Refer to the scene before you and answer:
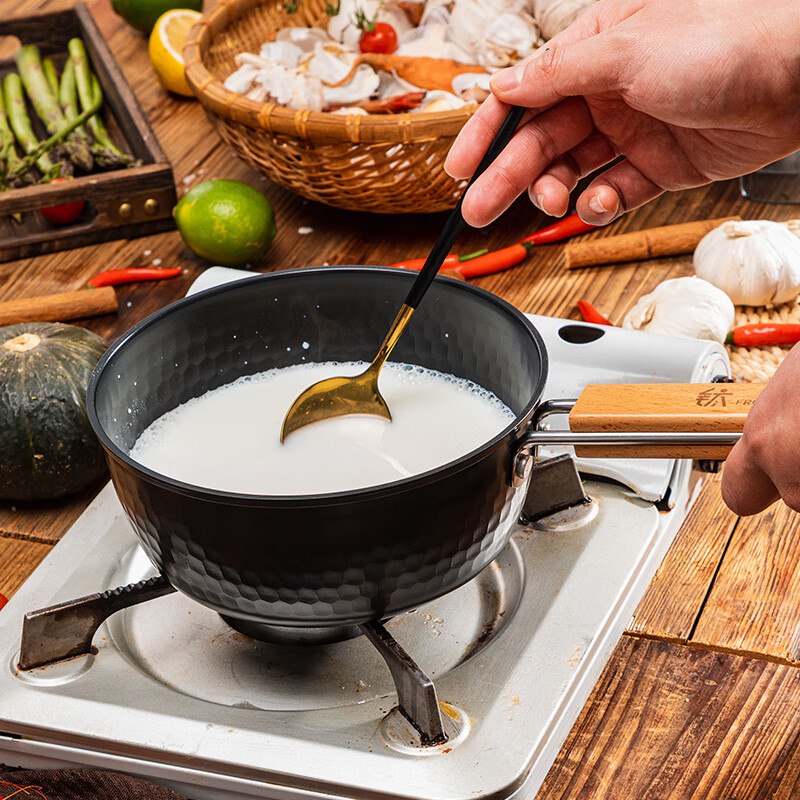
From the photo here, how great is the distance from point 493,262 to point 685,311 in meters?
0.35

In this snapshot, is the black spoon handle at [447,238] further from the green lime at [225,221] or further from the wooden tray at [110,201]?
the wooden tray at [110,201]

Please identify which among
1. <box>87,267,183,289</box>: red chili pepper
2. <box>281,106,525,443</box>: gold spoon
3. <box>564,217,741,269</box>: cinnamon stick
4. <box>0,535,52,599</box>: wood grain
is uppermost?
<box>281,106,525,443</box>: gold spoon


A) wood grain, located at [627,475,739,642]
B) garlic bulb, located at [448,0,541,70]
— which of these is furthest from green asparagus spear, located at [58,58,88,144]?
wood grain, located at [627,475,739,642]

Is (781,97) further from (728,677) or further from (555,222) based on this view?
(555,222)

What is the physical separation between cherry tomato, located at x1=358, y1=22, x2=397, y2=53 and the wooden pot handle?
127 cm

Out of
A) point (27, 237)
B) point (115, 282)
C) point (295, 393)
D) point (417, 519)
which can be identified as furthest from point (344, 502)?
point (27, 237)

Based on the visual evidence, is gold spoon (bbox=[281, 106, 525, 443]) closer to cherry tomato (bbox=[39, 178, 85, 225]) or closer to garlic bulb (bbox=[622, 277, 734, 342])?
garlic bulb (bbox=[622, 277, 734, 342])

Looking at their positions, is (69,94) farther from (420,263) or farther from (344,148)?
(420,263)

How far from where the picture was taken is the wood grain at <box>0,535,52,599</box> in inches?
42.3

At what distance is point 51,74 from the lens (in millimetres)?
2203

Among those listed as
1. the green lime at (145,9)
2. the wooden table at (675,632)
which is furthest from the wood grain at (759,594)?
the green lime at (145,9)

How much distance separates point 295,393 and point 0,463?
0.39 m

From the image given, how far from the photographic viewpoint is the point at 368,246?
169 cm

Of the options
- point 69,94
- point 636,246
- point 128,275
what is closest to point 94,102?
point 69,94
